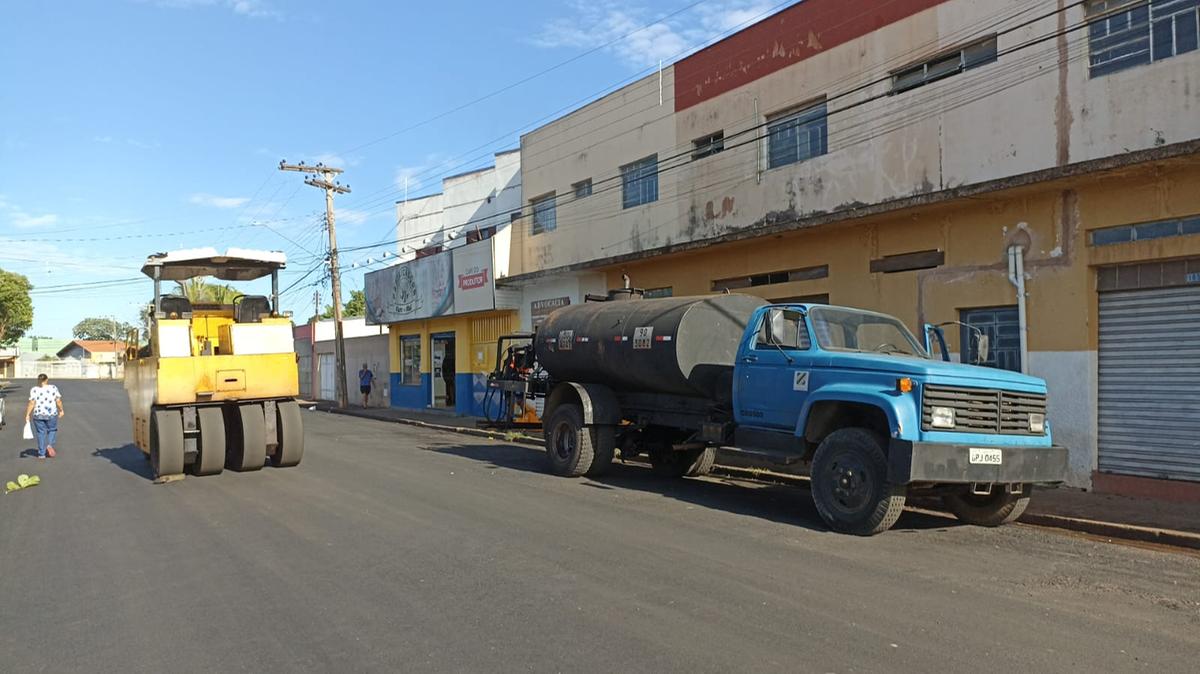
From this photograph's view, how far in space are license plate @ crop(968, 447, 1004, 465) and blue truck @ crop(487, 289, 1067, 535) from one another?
14 mm

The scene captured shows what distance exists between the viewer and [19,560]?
24.2ft

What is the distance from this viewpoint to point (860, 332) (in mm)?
9445

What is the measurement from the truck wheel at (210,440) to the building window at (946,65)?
39.4ft

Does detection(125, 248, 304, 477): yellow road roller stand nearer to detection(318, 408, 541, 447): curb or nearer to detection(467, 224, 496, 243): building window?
detection(318, 408, 541, 447): curb

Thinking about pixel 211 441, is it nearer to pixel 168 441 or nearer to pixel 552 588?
pixel 168 441

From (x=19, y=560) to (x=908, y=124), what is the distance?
13.3 m

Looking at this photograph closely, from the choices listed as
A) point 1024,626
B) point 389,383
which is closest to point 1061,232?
point 1024,626

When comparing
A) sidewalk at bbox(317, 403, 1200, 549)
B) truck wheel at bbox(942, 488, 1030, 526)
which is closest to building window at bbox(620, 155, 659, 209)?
sidewalk at bbox(317, 403, 1200, 549)

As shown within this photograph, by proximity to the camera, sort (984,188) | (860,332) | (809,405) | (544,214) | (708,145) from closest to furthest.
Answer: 1. (809,405)
2. (860,332)
3. (984,188)
4. (708,145)
5. (544,214)

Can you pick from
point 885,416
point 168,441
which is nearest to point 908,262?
point 885,416

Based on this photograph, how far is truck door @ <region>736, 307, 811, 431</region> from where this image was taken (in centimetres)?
914

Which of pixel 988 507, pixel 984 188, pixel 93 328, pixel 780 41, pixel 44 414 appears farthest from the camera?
pixel 93 328

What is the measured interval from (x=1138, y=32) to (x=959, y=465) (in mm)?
6972

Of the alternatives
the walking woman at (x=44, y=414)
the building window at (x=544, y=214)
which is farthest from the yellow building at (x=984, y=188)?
the walking woman at (x=44, y=414)
